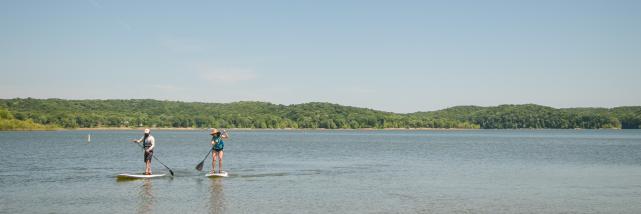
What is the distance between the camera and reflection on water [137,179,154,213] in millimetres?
17808

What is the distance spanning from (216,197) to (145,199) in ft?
7.33

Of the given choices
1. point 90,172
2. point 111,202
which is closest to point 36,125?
point 90,172

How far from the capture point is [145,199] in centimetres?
2005

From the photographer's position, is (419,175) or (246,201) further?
(419,175)

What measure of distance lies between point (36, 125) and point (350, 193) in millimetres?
179724

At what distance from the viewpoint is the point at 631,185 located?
84.1 ft

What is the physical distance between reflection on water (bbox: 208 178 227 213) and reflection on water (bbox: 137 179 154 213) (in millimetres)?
1745

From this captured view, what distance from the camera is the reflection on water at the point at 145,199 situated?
58.4ft

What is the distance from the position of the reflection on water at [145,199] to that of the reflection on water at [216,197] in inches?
68.7

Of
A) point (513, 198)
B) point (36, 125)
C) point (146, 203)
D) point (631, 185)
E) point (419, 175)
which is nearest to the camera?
point (146, 203)

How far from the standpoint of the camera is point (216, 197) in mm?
20516

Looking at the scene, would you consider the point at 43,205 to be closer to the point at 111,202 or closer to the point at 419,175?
the point at 111,202

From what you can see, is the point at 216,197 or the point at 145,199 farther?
the point at 216,197

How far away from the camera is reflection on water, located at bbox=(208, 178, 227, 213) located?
17.9 meters
